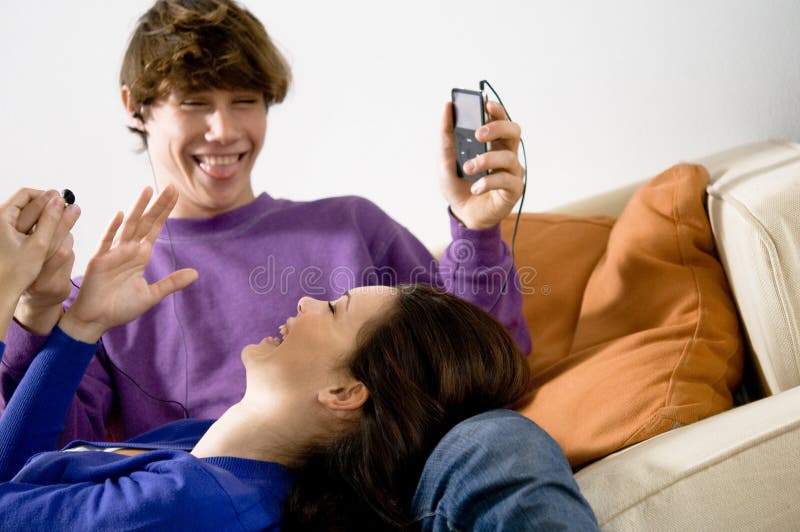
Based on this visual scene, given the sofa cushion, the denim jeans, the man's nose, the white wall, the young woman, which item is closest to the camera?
the denim jeans

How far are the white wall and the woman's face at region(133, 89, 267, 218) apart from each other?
0.32 meters

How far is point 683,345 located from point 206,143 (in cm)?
97

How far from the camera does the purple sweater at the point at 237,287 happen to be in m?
1.53

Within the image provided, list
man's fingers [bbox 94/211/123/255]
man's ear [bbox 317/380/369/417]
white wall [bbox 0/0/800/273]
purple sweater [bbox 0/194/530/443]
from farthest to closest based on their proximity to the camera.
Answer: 1. white wall [bbox 0/0/800/273]
2. purple sweater [bbox 0/194/530/443]
3. man's fingers [bbox 94/211/123/255]
4. man's ear [bbox 317/380/369/417]

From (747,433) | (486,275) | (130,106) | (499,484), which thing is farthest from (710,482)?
(130,106)

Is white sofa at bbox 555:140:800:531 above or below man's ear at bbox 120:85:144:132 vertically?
below

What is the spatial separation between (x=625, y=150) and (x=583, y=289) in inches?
18.3

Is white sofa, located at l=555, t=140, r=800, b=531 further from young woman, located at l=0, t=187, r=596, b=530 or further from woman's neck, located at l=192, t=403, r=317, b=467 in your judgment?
woman's neck, located at l=192, t=403, r=317, b=467

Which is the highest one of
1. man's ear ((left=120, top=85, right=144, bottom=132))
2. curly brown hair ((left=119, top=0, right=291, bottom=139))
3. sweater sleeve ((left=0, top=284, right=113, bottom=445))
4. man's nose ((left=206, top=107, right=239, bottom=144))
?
curly brown hair ((left=119, top=0, right=291, bottom=139))

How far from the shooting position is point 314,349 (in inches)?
48.7

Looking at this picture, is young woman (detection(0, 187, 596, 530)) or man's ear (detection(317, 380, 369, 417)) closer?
young woman (detection(0, 187, 596, 530))

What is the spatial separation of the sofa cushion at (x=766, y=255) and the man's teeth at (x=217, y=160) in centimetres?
93

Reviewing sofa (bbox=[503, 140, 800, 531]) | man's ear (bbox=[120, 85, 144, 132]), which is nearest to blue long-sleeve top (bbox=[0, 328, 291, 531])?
sofa (bbox=[503, 140, 800, 531])

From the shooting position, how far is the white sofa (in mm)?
988
